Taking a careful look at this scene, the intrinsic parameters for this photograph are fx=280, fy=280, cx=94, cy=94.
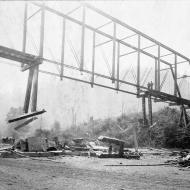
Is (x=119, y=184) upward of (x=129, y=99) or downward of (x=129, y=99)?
downward

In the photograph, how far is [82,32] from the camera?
12.6 metres

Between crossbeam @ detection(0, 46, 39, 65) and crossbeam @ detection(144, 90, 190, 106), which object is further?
crossbeam @ detection(144, 90, 190, 106)

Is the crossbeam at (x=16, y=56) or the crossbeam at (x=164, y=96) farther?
the crossbeam at (x=164, y=96)

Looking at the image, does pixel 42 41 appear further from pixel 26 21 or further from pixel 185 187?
pixel 185 187

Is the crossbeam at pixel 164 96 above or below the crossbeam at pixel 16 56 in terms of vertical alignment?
above

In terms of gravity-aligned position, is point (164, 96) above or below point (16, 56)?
above

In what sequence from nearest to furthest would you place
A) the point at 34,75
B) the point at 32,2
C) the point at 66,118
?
1. the point at 34,75
2. the point at 32,2
3. the point at 66,118

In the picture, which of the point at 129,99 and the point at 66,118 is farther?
the point at 129,99

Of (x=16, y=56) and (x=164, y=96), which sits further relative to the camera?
(x=164, y=96)

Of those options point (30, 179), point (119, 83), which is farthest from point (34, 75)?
point (119, 83)

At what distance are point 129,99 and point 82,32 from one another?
13529 cm

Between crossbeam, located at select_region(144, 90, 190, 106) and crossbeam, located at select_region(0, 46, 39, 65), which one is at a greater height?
crossbeam, located at select_region(144, 90, 190, 106)

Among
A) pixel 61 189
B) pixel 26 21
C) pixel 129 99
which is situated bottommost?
pixel 61 189

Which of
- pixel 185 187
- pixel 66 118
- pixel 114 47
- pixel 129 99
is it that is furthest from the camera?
pixel 129 99
